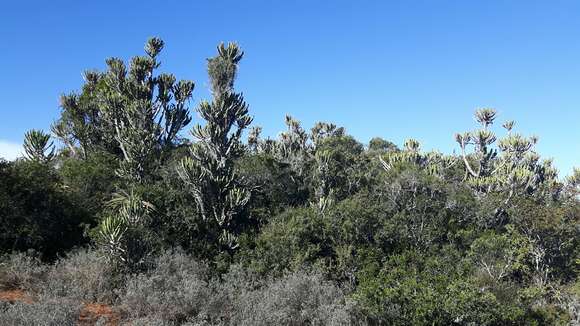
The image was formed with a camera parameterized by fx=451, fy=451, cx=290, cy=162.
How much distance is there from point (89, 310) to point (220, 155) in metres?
8.11

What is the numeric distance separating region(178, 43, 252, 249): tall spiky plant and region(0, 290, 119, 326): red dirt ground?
5.15 m

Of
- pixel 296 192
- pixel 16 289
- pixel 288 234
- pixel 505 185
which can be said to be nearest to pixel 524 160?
pixel 505 185

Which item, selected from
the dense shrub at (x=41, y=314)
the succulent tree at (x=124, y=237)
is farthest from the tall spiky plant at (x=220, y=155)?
the dense shrub at (x=41, y=314)

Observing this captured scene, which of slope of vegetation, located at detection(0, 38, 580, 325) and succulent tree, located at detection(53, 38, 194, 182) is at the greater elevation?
succulent tree, located at detection(53, 38, 194, 182)

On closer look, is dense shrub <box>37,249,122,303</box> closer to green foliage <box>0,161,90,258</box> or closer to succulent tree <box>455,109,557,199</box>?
green foliage <box>0,161,90,258</box>

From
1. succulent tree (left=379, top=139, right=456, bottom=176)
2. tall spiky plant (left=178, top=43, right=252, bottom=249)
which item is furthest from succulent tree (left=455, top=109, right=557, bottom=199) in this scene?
tall spiky plant (left=178, top=43, right=252, bottom=249)

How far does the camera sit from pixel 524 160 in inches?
1208

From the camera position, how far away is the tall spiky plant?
15758 mm

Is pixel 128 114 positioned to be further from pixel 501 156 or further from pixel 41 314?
pixel 501 156

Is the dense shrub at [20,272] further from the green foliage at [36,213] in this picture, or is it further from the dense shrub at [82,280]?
the green foliage at [36,213]

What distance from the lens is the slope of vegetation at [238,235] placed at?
402 inches

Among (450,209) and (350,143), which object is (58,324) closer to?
(450,209)

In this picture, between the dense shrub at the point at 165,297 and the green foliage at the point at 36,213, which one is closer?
the dense shrub at the point at 165,297

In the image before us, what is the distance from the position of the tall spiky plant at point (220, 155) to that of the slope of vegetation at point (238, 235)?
0.06 m
